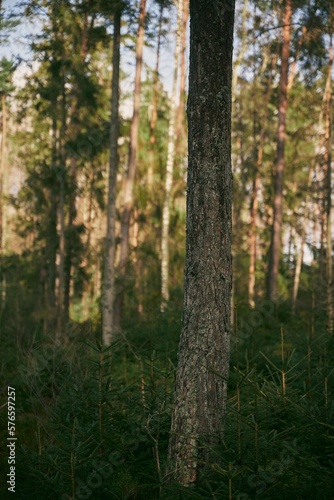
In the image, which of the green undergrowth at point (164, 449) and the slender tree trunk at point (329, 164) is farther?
the slender tree trunk at point (329, 164)

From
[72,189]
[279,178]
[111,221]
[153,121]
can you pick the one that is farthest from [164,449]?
[153,121]

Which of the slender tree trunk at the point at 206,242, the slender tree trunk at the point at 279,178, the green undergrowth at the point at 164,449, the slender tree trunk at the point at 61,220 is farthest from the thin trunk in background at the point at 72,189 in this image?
the slender tree trunk at the point at 206,242

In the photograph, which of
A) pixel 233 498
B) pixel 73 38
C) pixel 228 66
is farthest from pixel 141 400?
pixel 73 38

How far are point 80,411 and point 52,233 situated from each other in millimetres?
15581

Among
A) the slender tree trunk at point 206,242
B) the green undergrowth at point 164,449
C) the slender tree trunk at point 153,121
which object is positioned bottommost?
the green undergrowth at point 164,449

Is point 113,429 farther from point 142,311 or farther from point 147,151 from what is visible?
point 147,151

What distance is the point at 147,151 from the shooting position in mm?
24000

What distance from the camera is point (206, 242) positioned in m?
5.27

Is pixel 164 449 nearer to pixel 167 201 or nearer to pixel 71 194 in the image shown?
pixel 167 201

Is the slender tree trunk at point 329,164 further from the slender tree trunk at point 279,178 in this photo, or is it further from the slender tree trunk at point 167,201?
the slender tree trunk at point 167,201

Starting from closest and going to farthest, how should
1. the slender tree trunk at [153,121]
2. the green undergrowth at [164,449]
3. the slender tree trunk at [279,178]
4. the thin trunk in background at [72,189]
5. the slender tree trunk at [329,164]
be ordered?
the green undergrowth at [164,449]
the slender tree trunk at [329,164]
the slender tree trunk at [279,178]
the thin trunk in background at [72,189]
the slender tree trunk at [153,121]

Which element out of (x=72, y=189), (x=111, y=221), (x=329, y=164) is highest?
(x=329, y=164)

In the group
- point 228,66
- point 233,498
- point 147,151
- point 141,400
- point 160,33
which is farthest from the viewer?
point 147,151

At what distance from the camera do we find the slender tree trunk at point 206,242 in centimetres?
514
